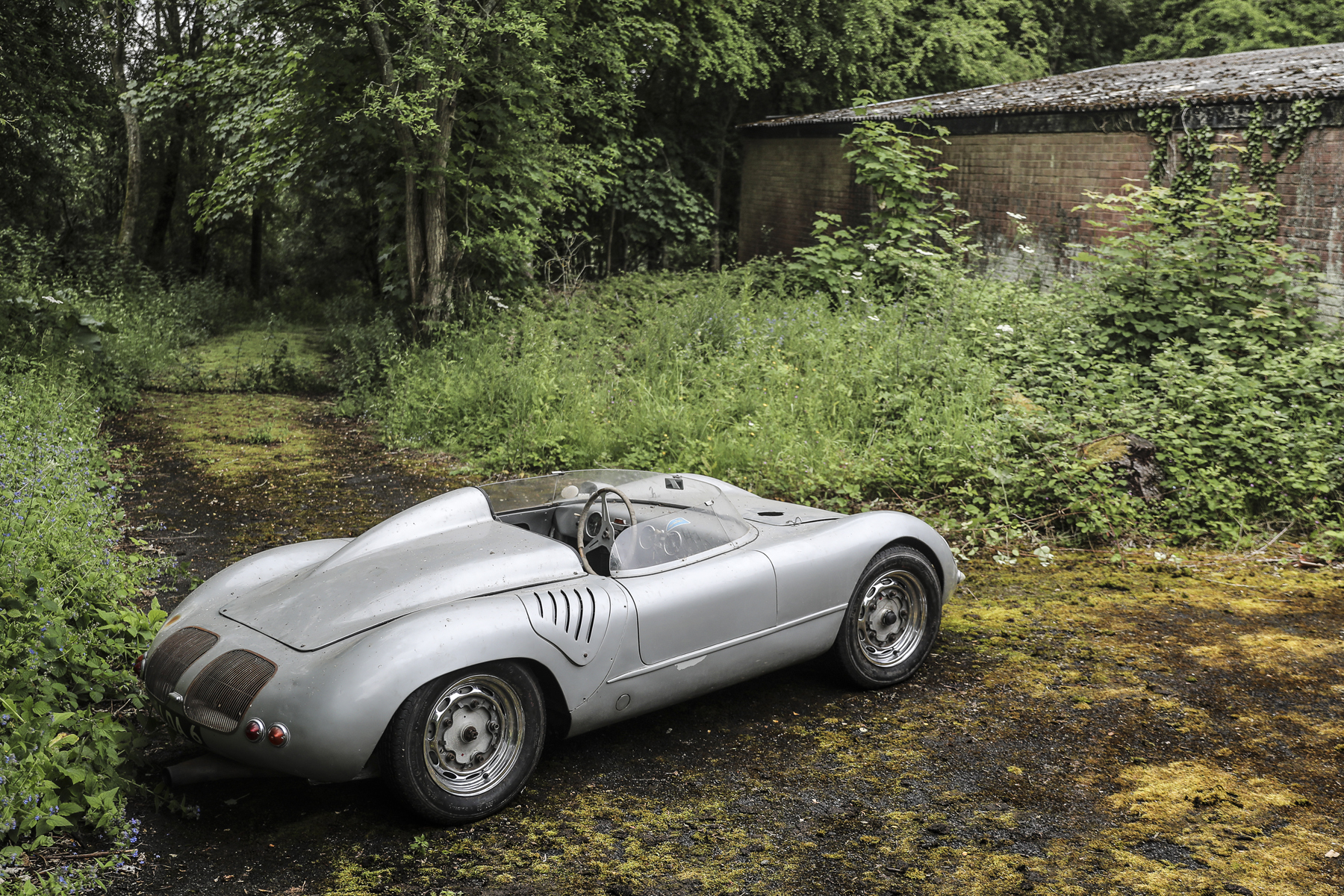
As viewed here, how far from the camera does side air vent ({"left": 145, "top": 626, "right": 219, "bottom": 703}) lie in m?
3.67

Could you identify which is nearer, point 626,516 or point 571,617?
point 571,617

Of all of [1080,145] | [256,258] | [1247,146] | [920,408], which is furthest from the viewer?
[256,258]

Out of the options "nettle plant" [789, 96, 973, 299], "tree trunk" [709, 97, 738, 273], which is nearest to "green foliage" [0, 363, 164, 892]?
"nettle plant" [789, 96, 973, 299]

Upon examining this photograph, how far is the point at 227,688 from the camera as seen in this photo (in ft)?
11.4

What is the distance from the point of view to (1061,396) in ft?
29.2

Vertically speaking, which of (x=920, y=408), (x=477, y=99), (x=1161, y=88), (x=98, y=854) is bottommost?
(x=98, y=854)

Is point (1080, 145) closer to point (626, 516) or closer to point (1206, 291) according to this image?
point (1206, 291)

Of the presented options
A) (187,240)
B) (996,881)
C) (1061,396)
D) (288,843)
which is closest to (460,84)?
(1061,396)

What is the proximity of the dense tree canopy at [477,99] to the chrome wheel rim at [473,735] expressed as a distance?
860cm

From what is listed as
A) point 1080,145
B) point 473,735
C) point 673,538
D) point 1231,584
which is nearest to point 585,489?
point 673,538

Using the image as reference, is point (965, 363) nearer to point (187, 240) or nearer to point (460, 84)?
point (460, 84)

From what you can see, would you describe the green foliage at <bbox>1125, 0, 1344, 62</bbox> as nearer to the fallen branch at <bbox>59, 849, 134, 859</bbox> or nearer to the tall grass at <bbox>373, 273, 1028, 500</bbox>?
the tall grass at <bbox>373, 273, 1028, 500</bbox>

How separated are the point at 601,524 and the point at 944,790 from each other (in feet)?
5.94

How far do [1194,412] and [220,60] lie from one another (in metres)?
12.3
